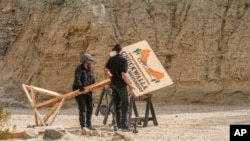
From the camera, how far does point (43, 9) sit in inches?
841

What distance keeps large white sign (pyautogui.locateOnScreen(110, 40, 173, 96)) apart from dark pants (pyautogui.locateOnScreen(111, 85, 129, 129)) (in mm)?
A: 429

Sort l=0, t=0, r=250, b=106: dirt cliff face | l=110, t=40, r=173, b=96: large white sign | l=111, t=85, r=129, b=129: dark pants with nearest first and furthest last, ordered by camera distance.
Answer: l=111, t=85, r=129, b=129: dark pants < l=110, t=40, r=173, b=96: large white sign < l=0, t=0, r=250, b=106: dirt cliff face

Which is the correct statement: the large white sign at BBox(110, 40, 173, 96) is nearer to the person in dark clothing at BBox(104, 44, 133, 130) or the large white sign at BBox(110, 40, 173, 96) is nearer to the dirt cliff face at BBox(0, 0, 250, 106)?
the person in dark clothing at BBox(104, 44, 133, 130)

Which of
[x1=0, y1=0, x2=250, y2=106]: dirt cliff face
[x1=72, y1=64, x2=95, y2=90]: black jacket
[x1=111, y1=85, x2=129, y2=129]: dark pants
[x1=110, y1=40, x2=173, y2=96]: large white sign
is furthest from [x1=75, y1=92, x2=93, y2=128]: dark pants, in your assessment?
[x1=0, y1=0, x2=250, y2=106]: dirt cliff face

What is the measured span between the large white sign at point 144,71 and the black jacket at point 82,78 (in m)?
0.98

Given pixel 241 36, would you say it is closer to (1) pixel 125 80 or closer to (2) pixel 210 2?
(2) pixel 210 2

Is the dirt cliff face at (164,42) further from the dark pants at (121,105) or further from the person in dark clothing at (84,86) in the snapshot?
the person in dark clothing at (84,86)

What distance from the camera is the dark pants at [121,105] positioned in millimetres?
10758

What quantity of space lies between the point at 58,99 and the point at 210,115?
5049mm

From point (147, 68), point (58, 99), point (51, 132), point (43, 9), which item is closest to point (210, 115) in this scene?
point (147, 68)

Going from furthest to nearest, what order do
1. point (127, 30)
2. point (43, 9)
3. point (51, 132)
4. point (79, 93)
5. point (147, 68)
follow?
point (43, 9)
point (127, 30)
point (147, 68)
point (79, 93)
point (51, 132)

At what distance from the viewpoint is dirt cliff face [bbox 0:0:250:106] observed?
59.9ft

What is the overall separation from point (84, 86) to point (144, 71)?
57.7 inches

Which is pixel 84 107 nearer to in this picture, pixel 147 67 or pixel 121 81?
pixel 121 81
